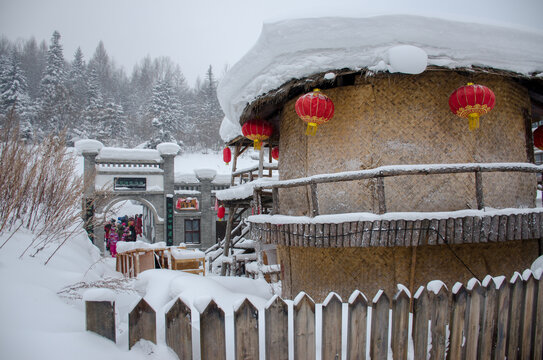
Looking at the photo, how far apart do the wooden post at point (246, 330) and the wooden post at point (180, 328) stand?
36cm

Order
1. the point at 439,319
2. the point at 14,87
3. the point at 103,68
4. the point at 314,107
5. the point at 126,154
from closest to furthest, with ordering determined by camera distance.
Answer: the point at 439,319 → the point at 314,107 → the point at 126,154 → the point at 14,87 → the point at 103,68

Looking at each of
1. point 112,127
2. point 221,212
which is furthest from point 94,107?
point 221,212

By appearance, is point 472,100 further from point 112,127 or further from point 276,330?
point 112,127

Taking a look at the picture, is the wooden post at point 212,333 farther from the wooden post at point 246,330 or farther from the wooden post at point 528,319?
the wooden post at point 528,319

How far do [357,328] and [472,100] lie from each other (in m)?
4.33

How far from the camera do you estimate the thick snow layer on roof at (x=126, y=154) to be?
18.9 metres

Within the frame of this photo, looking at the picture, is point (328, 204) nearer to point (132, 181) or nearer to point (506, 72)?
point (506, 72)

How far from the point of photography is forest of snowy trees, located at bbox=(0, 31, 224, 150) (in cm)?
3953

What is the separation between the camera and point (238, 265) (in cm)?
1251

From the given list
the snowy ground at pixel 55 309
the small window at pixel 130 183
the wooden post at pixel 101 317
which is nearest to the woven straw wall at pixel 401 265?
the snowy ground at pixel 55 309

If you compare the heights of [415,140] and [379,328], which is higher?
[415,140]

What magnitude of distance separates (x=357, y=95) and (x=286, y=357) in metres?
4.91

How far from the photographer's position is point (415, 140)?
5.98m

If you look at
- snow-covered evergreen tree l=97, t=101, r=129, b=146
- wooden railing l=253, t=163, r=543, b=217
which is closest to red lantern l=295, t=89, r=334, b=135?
wooden railing l=253, t=163, r=543, b=217
